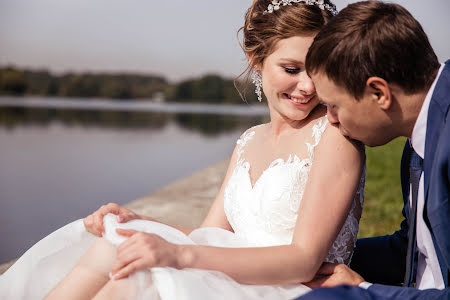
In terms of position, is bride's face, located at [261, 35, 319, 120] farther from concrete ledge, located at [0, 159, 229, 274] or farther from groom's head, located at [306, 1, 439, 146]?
concrete ledge, located at [0, 159, 229, 274]

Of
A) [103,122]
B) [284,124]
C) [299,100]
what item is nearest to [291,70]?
[299,100]

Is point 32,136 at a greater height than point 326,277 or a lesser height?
lesser

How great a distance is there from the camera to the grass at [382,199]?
518 centimetres

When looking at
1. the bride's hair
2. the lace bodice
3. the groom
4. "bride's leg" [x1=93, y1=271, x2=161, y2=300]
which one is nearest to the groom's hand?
the groom

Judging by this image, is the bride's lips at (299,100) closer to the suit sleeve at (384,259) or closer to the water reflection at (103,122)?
the suit sleeve at (384,259)

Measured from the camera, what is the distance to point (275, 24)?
7.63 ft

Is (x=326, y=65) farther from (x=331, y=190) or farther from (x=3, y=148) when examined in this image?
(x=3, y=148)

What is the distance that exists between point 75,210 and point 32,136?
13.7 m

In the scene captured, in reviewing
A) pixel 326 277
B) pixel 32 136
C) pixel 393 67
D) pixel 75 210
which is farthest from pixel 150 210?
pixel 32 136

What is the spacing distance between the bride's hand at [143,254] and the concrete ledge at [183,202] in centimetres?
235

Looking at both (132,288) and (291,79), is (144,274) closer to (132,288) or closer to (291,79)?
(132,288)

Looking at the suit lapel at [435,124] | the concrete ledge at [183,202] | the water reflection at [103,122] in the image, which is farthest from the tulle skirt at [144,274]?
the water reflection at [103,122]

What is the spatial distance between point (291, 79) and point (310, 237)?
0.74 m

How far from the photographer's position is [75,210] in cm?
771
